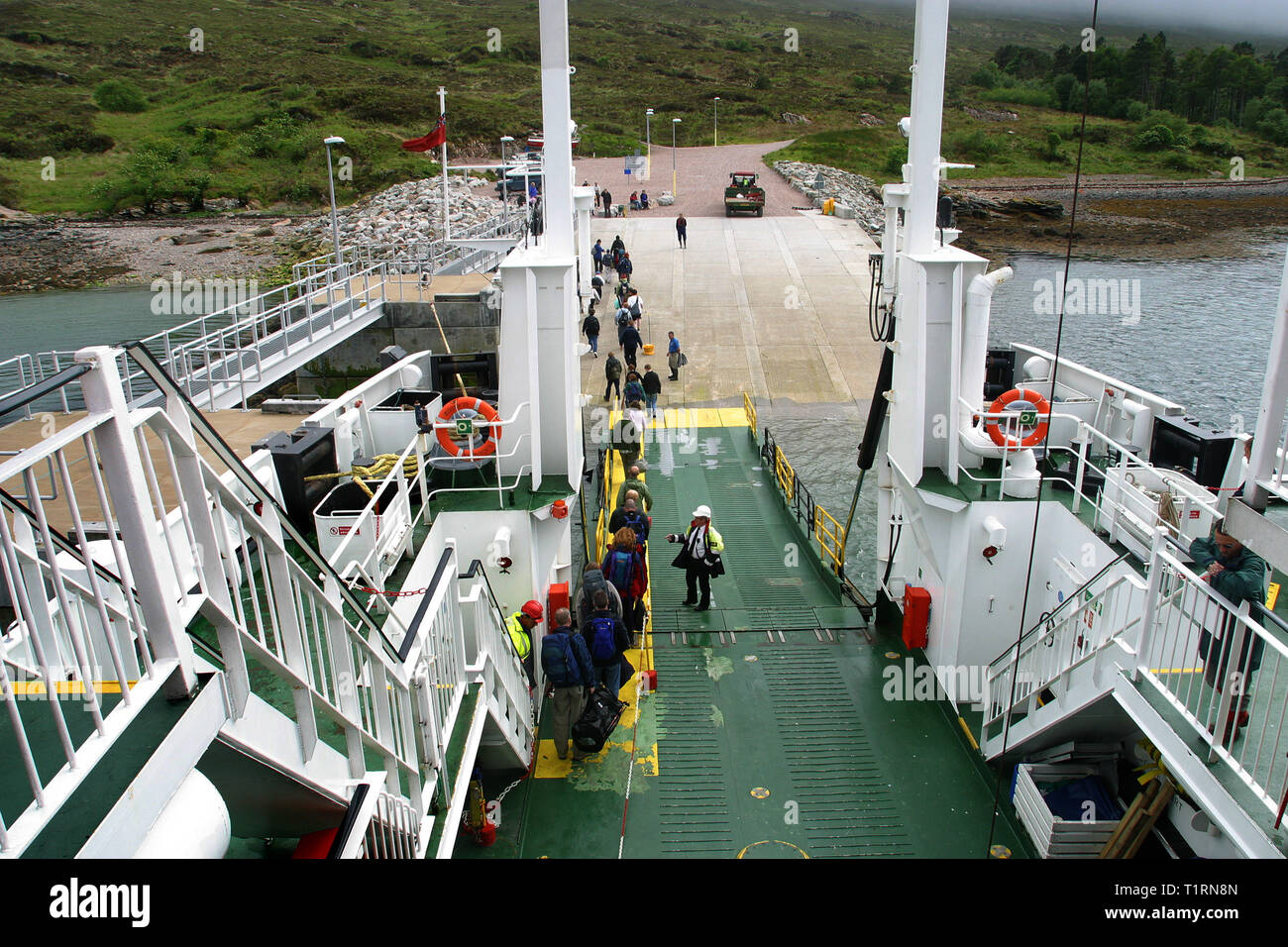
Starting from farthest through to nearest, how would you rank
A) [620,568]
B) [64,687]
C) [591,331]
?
[591,331] < [620,568] < [64,687]

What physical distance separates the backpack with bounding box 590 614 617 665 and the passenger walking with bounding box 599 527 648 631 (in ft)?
2.88

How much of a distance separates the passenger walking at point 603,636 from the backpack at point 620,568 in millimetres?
942

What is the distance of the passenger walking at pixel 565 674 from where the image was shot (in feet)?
22.3

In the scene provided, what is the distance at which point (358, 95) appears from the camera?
257 feet

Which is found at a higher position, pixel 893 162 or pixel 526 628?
pixel 893 162

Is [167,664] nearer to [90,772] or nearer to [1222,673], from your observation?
[90,772]

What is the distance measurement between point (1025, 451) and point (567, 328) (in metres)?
4.55

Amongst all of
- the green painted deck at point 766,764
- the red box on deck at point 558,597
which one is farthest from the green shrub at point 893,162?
the red box on deck at point 558,597

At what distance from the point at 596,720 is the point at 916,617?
3723mm

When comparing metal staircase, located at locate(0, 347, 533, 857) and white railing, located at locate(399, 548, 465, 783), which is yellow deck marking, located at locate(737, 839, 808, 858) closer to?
white railing, located at locate(399, 548, 465, 783)

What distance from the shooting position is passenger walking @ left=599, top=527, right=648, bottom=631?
26.5ft

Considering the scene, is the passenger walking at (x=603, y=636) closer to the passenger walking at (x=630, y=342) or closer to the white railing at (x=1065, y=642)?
the white railing at (x=1065, y=642)

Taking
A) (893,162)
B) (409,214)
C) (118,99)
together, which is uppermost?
(118,99)

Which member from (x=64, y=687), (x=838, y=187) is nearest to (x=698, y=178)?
(x=838, y=187)
